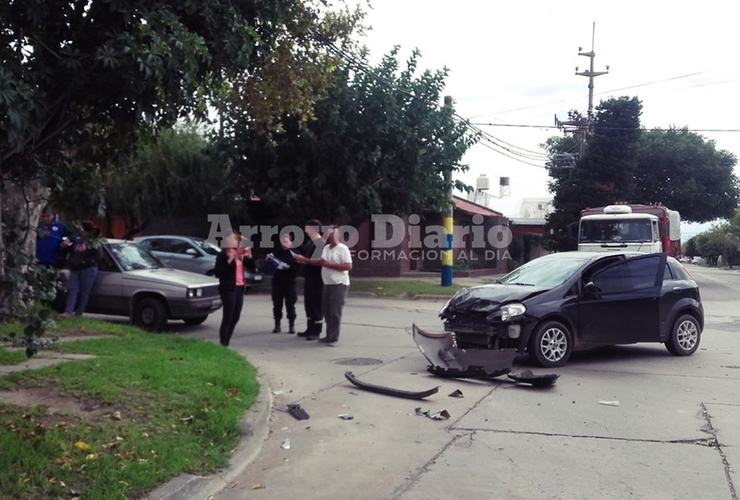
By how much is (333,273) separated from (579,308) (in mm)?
3652

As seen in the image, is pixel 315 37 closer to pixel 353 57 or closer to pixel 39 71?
pixel 353 57

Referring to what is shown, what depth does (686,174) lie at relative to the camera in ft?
152

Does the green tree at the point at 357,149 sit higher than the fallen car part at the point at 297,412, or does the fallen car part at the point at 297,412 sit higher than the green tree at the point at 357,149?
the green tree at the point at 357,149

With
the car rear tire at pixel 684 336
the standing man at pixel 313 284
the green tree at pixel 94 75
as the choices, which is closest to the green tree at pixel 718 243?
the car rear tire at pixel 684 336

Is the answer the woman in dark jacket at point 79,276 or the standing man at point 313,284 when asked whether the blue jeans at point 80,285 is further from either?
the standing man at point 313,284

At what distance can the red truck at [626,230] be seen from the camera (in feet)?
75.2

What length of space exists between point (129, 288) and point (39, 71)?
26.8ft

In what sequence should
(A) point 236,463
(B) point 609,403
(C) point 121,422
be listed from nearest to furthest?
(A) point 236,463, (C) point 121,422, (B) point 609,403

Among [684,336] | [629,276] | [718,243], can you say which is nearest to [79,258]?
[629,276]

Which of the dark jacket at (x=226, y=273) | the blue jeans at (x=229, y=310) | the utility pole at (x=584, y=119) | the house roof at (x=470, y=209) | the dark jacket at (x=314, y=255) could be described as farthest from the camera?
the utility pole at (x=584, y=119)

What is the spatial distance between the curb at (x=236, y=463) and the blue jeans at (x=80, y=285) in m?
5.55

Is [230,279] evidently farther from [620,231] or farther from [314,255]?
[620,231]

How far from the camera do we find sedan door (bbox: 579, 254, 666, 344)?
35.1 ft

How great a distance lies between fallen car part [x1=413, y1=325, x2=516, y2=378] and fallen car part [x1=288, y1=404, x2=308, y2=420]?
7.81 ft
